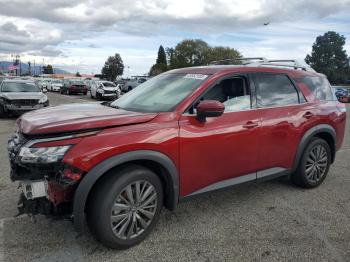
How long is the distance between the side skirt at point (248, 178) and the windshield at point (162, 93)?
3.12 feet

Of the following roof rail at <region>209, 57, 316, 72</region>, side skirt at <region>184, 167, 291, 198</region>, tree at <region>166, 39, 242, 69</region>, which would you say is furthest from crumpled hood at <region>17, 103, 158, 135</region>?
tree at <region>166, 39, 242, 69</region>

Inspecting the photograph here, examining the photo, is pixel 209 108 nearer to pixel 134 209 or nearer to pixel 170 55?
pixel 134 209

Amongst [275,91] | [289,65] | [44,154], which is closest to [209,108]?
[275,91]

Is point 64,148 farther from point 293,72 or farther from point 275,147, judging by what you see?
point 293,72

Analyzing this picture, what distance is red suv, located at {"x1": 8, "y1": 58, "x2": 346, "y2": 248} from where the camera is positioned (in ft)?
10.4

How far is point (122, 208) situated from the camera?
11.0ft

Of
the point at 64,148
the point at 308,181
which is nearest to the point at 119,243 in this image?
the point at 64,148

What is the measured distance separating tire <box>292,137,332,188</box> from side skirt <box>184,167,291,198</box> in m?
0.34

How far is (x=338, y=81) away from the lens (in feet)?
309

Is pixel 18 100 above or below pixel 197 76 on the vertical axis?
below

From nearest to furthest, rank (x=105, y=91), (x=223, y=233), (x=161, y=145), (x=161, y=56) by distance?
(x=161, y=145)
(x=223, y=233)
(x=105, y=91)
(x=161, y=56)

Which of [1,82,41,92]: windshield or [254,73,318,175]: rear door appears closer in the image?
[254,73,318,175]: rear door

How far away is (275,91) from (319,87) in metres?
1.07

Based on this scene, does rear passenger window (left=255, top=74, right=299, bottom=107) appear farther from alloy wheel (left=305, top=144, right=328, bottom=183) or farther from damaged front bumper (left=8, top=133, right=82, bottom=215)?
damaged front bumper (left=8, top=133, right=82, bottom=215)
